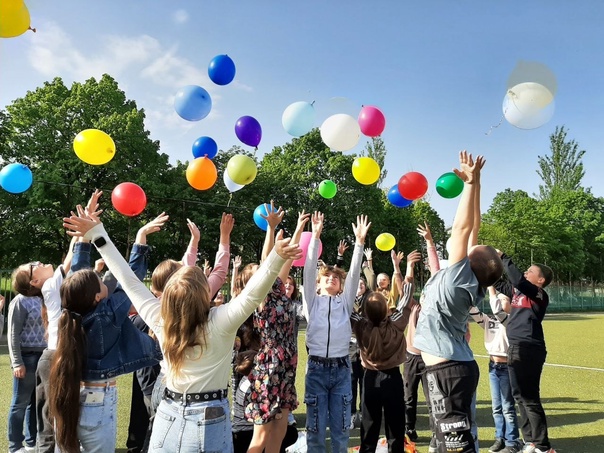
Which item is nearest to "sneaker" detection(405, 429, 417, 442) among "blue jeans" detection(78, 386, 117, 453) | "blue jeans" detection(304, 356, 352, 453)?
"blue jeans" detection(304, 356, 352, 453)

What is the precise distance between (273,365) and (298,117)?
3.99m

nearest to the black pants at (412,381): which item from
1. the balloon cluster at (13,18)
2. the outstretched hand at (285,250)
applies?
the outstretched hand at (285,250)

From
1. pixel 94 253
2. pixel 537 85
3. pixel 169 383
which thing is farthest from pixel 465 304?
pixel 94 253

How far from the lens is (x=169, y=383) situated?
Answer: 2.61 m

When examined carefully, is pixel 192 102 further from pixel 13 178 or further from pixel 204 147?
pixel 13 178

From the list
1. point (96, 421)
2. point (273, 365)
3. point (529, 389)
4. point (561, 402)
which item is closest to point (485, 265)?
point (273, 365)

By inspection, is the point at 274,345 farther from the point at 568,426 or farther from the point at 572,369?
the point at 572,369

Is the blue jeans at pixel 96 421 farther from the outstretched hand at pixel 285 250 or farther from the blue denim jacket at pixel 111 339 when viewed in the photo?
the outstretched hand at pixel 285 250

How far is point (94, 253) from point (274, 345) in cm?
2188

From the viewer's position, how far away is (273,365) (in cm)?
393

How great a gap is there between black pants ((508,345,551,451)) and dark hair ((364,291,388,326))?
1701 mm

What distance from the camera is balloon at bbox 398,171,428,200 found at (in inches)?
277

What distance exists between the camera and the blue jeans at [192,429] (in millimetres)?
2449

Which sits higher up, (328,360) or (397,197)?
(397,197)
